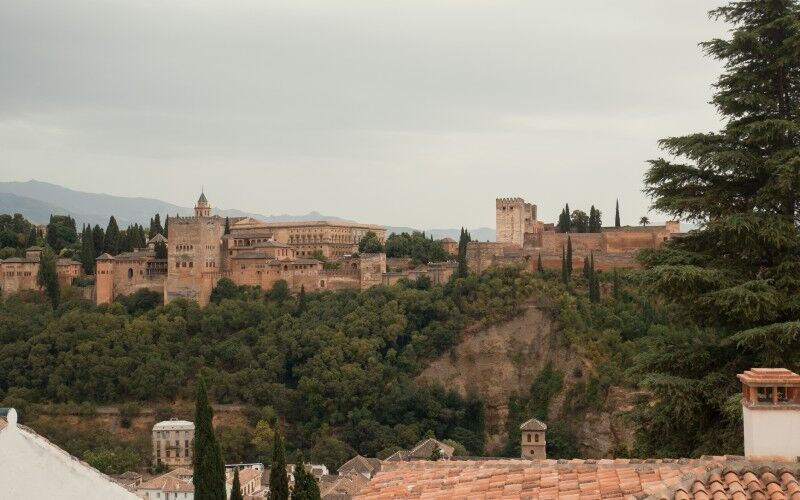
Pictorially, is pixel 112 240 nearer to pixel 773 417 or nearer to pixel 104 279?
pixel 104 279

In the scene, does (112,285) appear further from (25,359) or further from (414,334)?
(414,334)

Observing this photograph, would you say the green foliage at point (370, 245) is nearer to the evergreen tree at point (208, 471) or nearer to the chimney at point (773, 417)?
the evergreen tree at point (208, 471)

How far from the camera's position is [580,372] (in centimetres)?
5919

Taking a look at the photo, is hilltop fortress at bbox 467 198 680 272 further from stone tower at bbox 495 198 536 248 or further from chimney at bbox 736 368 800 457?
chimney at bbox 736 368 800 457

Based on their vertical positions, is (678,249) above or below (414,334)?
above

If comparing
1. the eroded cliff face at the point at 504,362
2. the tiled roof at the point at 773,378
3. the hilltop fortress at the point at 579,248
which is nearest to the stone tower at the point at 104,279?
the eroded cliff face at the point at 504,362

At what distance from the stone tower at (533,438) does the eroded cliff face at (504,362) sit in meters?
13.1

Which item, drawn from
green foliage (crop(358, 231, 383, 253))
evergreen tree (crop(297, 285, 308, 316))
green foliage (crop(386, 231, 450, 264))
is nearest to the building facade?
Answer: evergreen tree (crop(297, 285, 308, 316))

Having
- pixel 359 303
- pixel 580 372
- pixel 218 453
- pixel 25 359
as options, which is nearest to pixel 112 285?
pixel 25 359

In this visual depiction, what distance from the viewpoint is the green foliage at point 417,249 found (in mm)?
78375

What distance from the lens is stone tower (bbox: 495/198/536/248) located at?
76.8 metres

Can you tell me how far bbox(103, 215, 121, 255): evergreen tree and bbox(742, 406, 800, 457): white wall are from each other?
240 feet

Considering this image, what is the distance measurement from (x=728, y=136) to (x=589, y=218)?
66.5 meters

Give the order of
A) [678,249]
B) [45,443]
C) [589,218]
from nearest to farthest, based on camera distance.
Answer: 1. [45,443]
2. [678,249]
3. [589,218]
